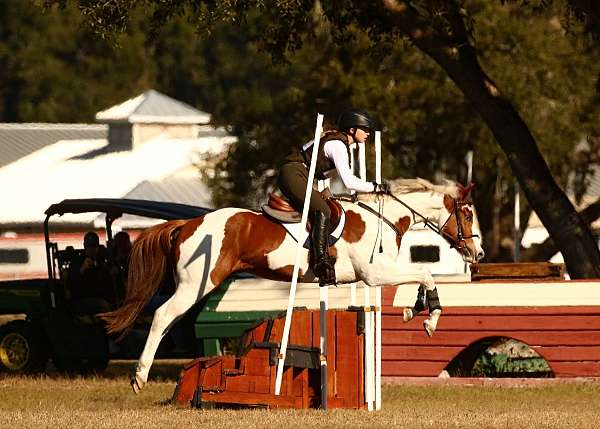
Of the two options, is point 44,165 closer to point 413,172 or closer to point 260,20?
point 413,172

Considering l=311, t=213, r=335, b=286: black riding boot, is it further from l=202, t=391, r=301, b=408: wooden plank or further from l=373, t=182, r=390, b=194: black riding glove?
l=202, t=391, r=301, b=408: wooden plank

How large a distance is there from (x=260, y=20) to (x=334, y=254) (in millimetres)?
24382

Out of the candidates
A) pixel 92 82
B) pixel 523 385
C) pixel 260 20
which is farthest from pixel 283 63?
pixel 92 82

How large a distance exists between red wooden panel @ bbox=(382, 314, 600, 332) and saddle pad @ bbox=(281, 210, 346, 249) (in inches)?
133

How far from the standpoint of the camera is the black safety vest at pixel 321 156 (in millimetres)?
15031

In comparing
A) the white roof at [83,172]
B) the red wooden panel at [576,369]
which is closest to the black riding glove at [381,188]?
the red wooden panel at [576,369]

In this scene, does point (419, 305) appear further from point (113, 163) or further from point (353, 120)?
point (113, 163)

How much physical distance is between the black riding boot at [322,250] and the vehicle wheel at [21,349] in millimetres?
5887

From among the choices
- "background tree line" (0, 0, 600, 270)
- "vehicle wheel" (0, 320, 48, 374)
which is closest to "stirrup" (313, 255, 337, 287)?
"vehicle wheel" (0, 320, 48, 374)

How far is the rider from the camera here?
1505 cm

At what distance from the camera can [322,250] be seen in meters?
15.2

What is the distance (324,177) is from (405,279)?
3.95ft

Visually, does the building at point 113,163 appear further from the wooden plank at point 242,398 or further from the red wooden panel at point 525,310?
the wooden plank at point 242,398

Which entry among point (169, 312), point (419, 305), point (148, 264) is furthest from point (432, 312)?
point (148, 264)
